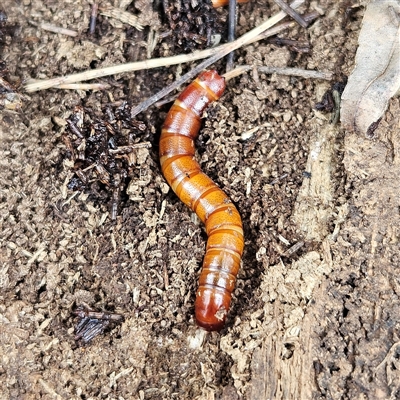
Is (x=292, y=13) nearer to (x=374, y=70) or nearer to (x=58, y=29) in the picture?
(x=374, y=70)

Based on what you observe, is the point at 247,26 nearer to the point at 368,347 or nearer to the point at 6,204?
the point at 6,204

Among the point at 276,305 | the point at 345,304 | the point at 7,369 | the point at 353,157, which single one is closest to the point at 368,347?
the point at 345,304

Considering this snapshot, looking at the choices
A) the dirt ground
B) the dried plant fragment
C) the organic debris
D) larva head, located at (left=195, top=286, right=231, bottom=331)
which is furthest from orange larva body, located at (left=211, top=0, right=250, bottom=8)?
larva head, located at (left=195, top=286, right=231, bottom=331)

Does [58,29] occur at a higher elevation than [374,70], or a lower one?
lower

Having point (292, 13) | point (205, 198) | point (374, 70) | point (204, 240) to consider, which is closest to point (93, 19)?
point (292, 13)

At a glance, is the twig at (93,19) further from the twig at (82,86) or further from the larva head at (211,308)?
→ the larva head at (211,308)

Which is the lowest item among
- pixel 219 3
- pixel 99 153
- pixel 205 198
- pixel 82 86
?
pixel 205 198

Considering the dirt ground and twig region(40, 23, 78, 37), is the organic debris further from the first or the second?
twig region(40, 23, 78, 37)
